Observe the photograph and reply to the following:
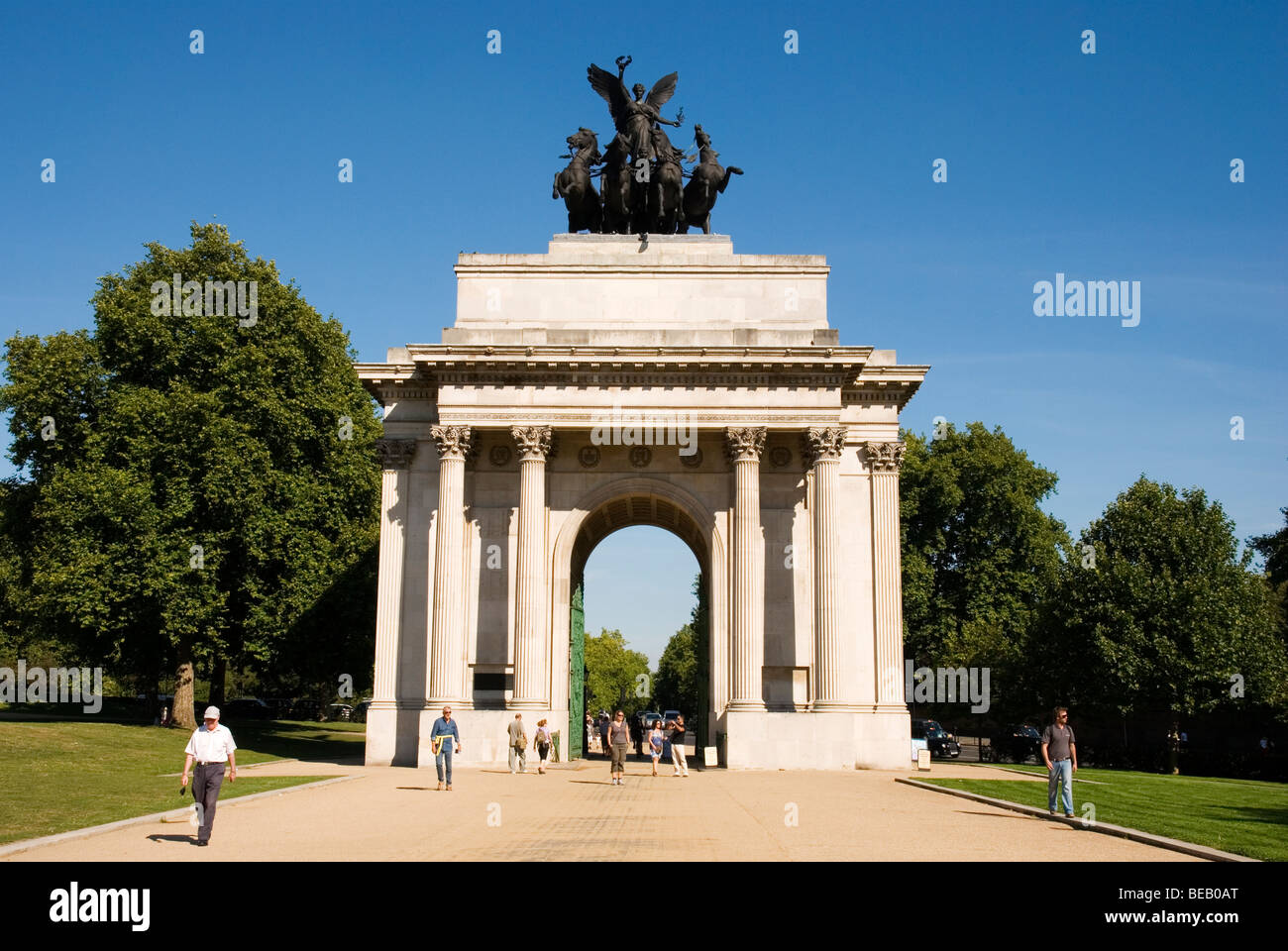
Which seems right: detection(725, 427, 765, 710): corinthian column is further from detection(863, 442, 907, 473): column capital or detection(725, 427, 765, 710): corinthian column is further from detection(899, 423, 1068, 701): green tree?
detection(899, 423, 1068, 701): green tree

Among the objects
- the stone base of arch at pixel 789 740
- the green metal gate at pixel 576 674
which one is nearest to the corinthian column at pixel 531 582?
the green metal gate at pixel 576 674

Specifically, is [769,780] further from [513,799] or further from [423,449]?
[423,449]

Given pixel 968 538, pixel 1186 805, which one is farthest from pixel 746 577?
pixel 968 538

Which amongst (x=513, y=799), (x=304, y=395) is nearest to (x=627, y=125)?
(x=304, y=395)

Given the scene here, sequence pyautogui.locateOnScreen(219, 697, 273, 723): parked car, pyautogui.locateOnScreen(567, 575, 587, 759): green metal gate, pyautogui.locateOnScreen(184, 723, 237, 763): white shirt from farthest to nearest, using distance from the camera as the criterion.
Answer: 1. pyautogui.locateOnScreen(219, 697, 273, 723): parked car
2. pyautogui.locateOnScreen(567, 575, 587, 759): green metal gate
3. pyautogui.locateOnScreen(184, 723, 237, 763): white shirt

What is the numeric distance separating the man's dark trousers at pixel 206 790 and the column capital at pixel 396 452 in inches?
1037

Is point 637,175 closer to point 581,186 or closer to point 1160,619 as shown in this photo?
point 581,186

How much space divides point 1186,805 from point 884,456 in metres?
19.2

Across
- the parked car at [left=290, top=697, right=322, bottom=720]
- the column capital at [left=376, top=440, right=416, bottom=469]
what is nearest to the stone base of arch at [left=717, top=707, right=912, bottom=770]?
the column capital at [left=376, top=440, right=416, bottom=469]

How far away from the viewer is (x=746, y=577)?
126ft

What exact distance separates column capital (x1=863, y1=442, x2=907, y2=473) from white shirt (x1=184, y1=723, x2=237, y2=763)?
96.9 feet

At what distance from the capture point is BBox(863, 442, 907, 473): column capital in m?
42.2

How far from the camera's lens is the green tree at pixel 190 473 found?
4281 centimetres

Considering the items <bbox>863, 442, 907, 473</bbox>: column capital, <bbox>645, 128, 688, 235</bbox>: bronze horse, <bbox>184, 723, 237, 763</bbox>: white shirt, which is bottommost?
<bbox>184, 723, 237, 763</bbox>: white shirt
